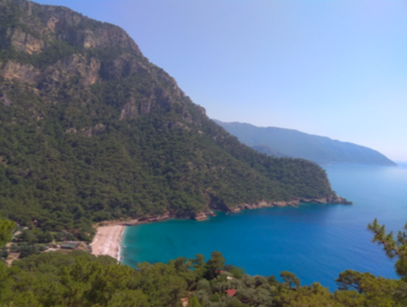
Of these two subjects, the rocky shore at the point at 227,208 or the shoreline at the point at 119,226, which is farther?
the rocky shore at the point at 227,208

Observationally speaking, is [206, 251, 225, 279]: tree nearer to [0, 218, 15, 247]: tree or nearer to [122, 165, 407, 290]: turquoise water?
[122, 165, 407, 290]: turquoise water

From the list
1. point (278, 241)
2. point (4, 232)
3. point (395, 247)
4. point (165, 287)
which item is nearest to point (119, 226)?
point (165, 287)

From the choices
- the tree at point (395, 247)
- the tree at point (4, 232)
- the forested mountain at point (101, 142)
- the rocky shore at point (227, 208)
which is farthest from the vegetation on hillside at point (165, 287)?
the rocky shore at point (227, 208)

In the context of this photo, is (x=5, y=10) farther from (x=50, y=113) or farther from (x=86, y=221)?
(x=86, y=221)

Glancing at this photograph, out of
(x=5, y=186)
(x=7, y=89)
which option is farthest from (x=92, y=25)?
(x=5, y=186)

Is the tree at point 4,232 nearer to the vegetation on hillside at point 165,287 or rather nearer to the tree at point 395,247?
the vegetation on hillside at point 165,287

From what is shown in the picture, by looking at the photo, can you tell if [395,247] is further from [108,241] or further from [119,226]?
[119,226]
